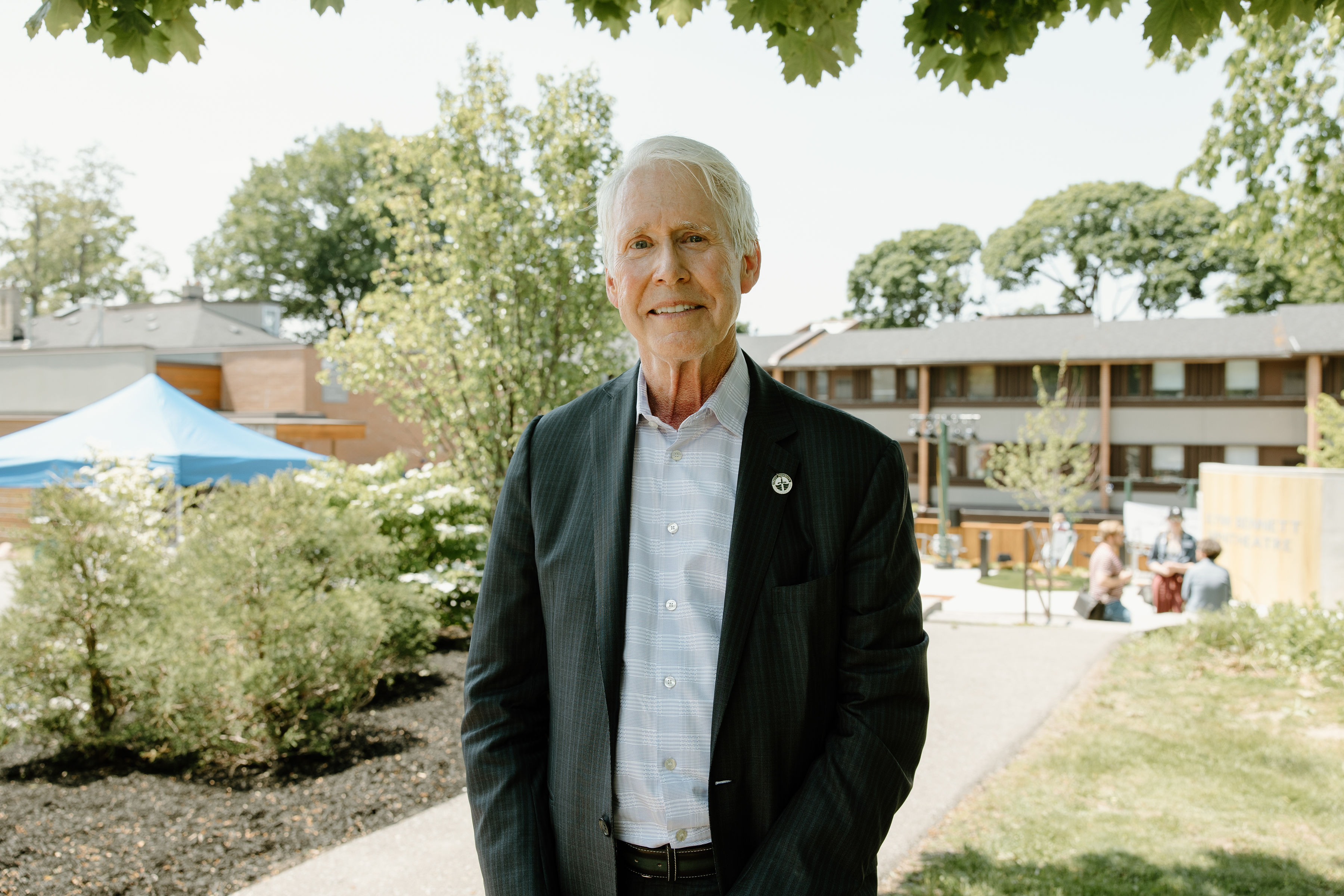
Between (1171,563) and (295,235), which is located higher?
(295,235)

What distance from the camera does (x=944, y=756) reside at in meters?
6.17

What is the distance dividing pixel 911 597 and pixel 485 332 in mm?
7741

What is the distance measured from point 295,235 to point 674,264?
5733cm

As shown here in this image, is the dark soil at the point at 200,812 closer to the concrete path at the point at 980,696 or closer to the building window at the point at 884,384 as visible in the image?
the concrete path at the point at 980,696

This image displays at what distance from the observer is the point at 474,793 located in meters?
2.03

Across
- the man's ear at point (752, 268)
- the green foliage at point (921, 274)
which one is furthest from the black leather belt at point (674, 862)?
the green foliage at point (921, 274)

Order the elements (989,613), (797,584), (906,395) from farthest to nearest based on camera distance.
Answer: (906,395) < (989,613) < (797,584)

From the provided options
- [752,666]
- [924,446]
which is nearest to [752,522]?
[752,666]

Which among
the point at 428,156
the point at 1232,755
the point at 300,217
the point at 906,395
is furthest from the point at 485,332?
the point at 300,217

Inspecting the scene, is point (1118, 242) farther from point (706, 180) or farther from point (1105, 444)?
point (706, 180)

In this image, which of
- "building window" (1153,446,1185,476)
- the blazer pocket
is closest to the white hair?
the blazer pocket

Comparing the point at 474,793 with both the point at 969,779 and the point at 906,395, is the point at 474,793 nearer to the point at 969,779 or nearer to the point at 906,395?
the point at 969,779

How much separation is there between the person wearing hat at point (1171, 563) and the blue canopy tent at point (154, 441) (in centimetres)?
1252

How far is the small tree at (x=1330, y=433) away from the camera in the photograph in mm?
19234
